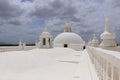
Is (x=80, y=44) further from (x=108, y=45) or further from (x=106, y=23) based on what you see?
(x=108, y=45)

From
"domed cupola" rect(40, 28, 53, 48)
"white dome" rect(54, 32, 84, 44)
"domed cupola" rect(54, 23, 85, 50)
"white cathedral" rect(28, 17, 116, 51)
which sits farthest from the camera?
"white dome" rect(54, 32, 84, 44)

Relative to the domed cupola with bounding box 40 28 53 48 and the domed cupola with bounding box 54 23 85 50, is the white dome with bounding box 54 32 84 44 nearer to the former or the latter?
the domed cupola with bounding box 54 23 85 50

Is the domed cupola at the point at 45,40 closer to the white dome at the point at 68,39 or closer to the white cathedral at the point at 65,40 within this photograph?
the white cathedral at the point at 65,40

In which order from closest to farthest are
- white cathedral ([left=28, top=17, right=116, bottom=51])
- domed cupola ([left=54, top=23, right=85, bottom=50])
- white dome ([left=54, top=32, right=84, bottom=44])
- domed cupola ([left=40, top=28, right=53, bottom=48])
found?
domed cupola ([left=40, top=28, right=53, bottom=48])
white cathedral ([left=28, top=17, right=116, bottom=51])
domed cupola ([left=54, top=23, right=85, bottom=50])
white dome ([left=54, top=32, right=84, bottom=44])

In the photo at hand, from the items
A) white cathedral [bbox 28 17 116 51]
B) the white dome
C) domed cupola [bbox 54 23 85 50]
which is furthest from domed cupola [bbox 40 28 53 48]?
the white dome

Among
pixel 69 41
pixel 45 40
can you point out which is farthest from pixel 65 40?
pixel 45 40

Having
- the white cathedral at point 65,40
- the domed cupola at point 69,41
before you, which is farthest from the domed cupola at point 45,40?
the domed cupola at point 69,41

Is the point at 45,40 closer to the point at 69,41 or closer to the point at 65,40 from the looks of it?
the point at 65,40

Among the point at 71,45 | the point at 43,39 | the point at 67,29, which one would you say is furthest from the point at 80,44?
the point at 43,39

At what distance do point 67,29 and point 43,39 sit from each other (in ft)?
73.2

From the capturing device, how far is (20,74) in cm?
1088

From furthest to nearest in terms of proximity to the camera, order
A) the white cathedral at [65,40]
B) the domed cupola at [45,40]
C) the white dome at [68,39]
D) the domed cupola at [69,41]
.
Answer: the white dome at [68,39]
the domed cupola at [69,41]
the white cathedral at [65,40]
the domed cupola at [45,40]

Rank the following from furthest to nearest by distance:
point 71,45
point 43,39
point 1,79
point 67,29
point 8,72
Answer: point 67,29 → point 71,45 → point 43,39 → point 8,72 → point 1,79

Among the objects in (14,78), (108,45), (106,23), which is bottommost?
(14,78)
